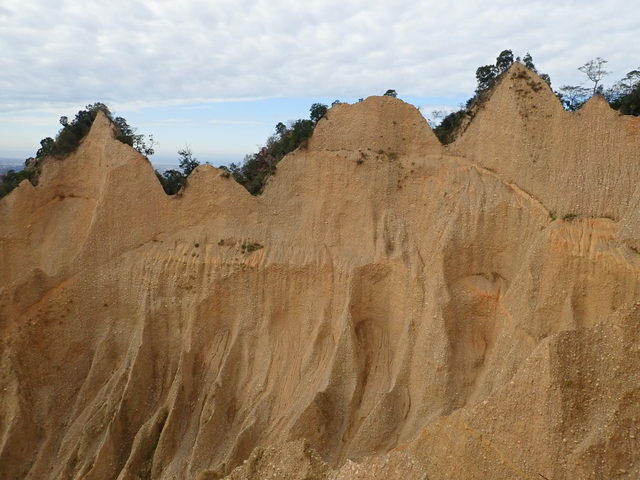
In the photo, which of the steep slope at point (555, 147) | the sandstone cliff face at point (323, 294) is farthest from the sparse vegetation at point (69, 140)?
the steep slope at point (555, 147)

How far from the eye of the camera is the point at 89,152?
2112 centimetres

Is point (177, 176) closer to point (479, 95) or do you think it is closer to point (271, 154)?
point (271, 154)

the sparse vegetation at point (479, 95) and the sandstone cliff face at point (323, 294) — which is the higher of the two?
the sparse vegetation at point (479, 95)

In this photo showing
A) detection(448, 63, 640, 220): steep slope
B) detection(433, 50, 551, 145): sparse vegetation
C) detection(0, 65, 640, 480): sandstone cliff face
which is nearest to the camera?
detection(0, 65, 640, 480): sandstone cliff face

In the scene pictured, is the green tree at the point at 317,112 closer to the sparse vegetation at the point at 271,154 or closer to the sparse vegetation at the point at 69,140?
the sparse vegetation at the point at 271,154

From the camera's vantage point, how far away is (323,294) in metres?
18.2

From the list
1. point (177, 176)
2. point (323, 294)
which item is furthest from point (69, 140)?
point (323, 294)

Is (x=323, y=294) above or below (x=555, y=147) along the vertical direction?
below

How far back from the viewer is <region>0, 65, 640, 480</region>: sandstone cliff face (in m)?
14.0

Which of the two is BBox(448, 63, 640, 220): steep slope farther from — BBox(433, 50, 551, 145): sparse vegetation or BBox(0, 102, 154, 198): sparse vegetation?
BBox(0, 102, 154, 198): sparse vegetation

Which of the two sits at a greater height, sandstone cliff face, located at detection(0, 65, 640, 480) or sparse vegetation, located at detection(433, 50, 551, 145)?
sparse vegetation, located at detection(433, 50, 551, 145)

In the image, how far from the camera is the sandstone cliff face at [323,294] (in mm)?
13984

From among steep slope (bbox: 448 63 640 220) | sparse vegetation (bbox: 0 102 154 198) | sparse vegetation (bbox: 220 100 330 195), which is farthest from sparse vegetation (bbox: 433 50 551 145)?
sparse vegetation (bbox: 0 102 154 198)

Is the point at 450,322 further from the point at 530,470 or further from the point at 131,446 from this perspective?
the point at 131,446
